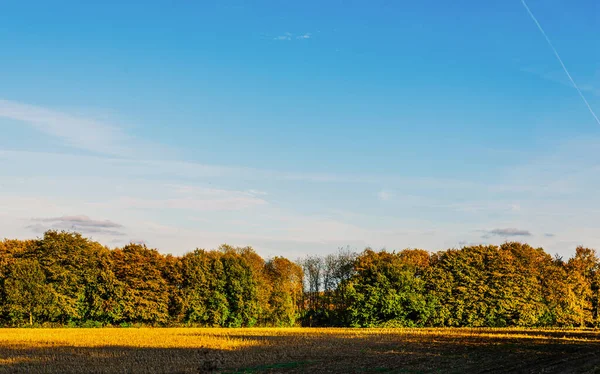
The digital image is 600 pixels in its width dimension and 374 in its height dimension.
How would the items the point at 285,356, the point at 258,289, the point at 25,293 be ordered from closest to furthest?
1. the point at 285,356
2. the point at 25,293
3. the point at 258,289

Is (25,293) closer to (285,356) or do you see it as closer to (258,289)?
(258,289)

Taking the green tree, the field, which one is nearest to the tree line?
the green tree

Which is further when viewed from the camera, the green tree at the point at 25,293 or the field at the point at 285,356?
the green tree at the point at 25,293

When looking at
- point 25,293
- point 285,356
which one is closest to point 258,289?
point 25,293

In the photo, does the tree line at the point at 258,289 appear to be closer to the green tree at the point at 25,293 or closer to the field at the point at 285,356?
the green tree at the point at 25,293

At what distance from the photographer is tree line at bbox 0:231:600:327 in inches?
2835

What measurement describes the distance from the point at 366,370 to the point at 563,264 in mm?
66772

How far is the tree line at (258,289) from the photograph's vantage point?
236 ft

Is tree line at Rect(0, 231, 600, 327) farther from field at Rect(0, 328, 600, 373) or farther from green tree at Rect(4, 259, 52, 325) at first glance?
field at Rect(0, 328, 600, 373)

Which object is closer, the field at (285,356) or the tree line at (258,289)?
the field at (285,356)

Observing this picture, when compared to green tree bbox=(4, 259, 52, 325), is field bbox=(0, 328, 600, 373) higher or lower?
lower

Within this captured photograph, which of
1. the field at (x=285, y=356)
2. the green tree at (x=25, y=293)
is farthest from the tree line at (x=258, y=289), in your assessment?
→ the field at (x=285, y=356)

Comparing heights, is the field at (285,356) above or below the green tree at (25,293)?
below

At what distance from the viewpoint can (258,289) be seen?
265 feet
